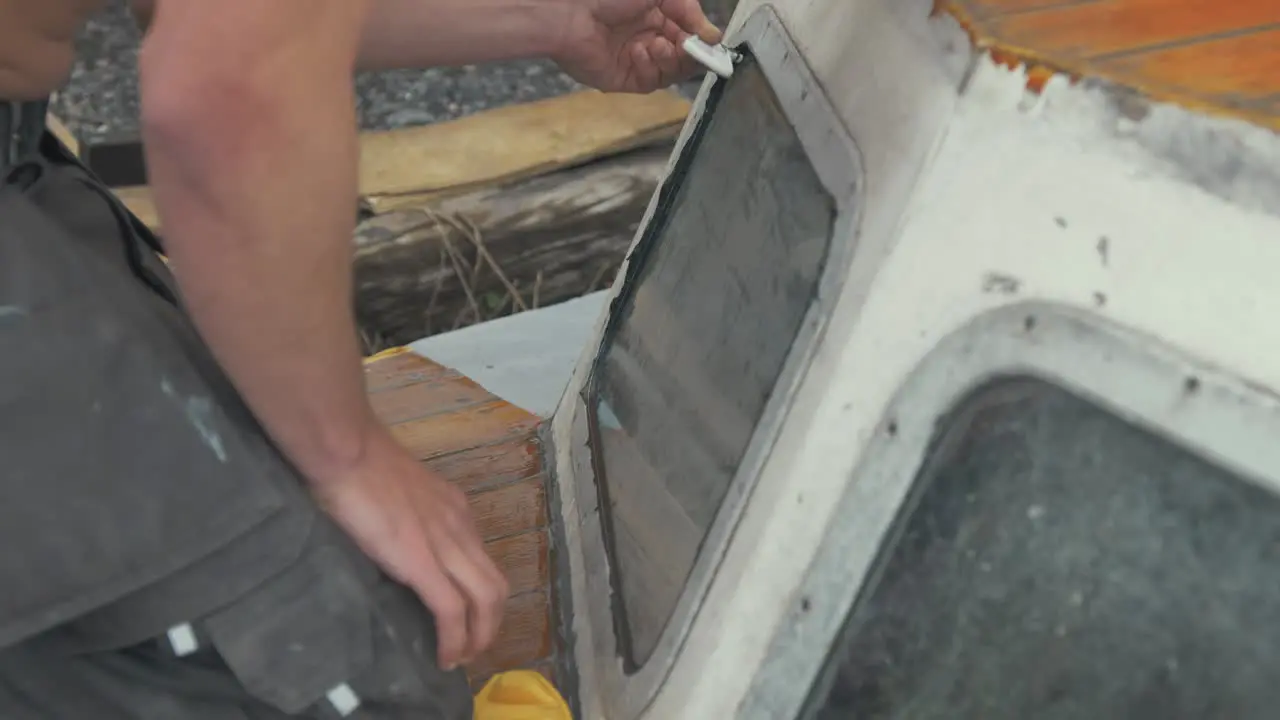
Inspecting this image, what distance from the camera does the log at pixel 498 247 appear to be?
2605mm

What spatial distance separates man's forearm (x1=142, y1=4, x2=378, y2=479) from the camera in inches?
25.4

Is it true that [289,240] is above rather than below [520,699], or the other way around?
above

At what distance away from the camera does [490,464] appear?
1.50 metres

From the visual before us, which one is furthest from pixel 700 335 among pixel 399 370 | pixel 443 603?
pixel 399 370

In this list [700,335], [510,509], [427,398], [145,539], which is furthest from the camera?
[427,398]

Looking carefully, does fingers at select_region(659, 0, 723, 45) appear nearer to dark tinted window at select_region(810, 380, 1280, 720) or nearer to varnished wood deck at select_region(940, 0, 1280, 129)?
varnished wood deck at select_region(940, 0, 1280, 129)

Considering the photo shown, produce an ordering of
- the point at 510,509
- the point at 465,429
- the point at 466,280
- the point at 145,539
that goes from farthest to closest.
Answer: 1. the point at 466,280
2. the point at 465,429
3. the point at 510,509
4. the point at 145,539

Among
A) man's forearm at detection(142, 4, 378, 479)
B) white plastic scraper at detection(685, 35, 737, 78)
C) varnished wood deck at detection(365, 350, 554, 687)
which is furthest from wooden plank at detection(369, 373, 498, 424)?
man's forearm at detection(142, 4, 378, 479)

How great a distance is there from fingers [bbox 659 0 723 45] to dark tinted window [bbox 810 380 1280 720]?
736 mm

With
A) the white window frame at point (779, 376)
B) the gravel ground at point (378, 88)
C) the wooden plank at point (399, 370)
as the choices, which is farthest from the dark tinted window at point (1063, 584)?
the gravel ground at point (378, 88)

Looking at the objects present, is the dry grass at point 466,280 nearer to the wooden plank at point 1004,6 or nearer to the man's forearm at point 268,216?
the man's forearm at point 268,216

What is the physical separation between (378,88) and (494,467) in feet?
6.39

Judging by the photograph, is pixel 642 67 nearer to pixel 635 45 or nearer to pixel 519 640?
pixel 635 45

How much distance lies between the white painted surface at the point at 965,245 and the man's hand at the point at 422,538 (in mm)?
149
